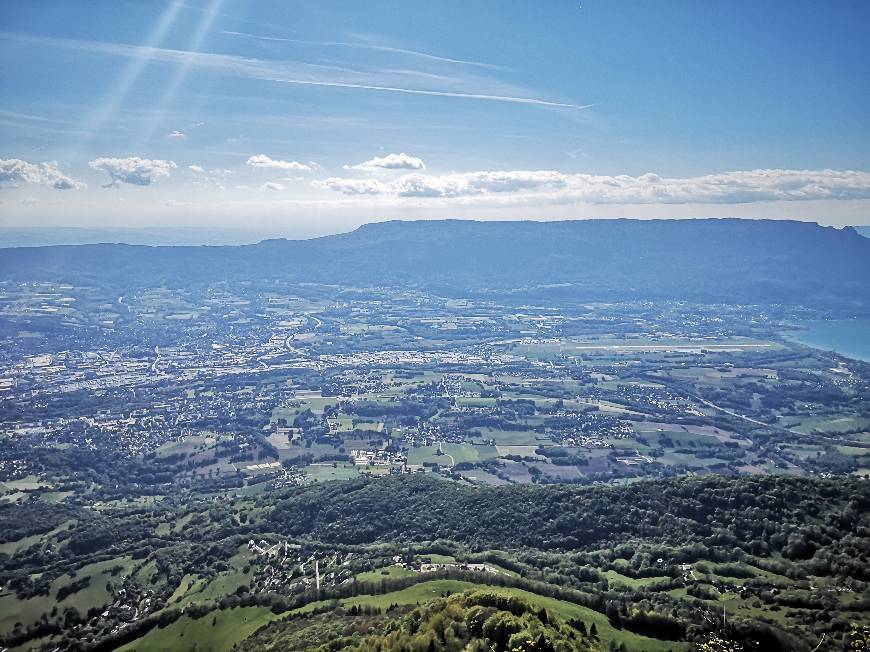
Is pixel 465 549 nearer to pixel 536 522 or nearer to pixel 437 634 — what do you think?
pixel 536 522

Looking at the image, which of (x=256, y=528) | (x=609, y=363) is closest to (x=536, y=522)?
(x=256, y=528)

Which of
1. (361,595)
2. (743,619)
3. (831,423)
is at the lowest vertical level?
Result: (831,423)

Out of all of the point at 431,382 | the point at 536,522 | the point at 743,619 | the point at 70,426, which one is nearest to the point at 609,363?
the point at 431,382

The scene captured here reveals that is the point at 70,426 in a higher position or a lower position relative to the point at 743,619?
lower

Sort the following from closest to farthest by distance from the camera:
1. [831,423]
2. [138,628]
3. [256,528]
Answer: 1. [138,628]
2. [256,528]
3. [831,423]

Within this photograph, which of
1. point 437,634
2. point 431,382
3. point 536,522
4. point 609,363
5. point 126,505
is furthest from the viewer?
point 609,363

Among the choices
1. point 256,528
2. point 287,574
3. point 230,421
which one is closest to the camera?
point 287,574

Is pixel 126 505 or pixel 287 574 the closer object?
pixel 287 574

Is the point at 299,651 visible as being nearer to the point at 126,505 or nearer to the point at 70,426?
the point at 126,505

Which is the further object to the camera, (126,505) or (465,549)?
(126,505)
